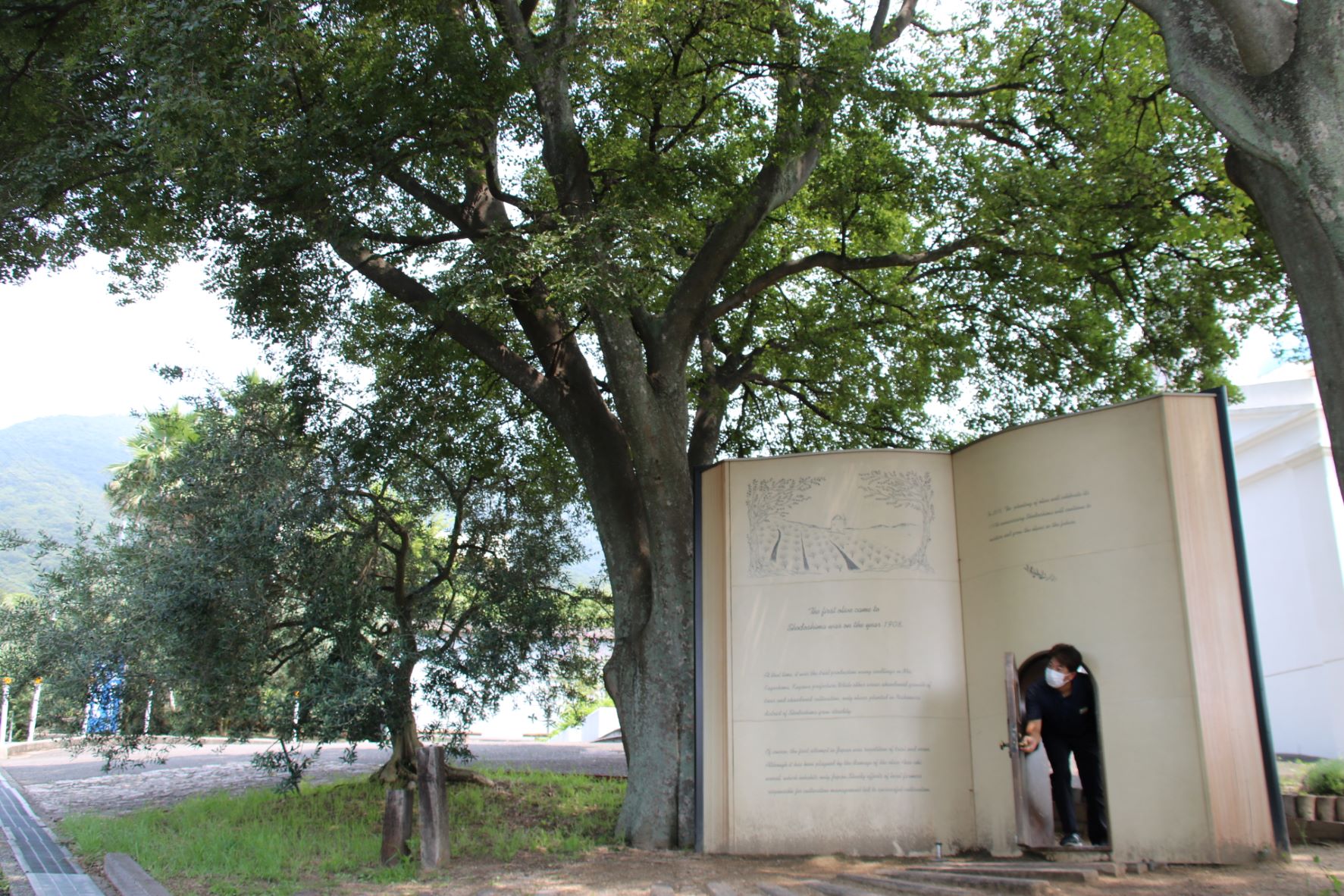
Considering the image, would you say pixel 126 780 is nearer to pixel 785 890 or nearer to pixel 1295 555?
pixel 785 890

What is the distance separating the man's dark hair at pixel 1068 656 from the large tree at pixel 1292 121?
4042 mm

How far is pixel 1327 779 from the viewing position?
32.5ft

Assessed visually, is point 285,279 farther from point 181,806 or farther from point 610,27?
point 181,806

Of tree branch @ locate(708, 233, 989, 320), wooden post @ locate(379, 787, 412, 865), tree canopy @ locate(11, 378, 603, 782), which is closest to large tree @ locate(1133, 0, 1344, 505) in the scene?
tree branch @ locate(708, 233, 989, 320)

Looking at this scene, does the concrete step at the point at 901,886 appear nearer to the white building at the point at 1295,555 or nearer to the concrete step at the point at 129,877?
the concrete step at the point at 129,877

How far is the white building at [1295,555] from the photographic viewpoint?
15219mm

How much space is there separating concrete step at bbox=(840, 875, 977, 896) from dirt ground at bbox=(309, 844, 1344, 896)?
46 centimetres

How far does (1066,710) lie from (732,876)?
10.7ft

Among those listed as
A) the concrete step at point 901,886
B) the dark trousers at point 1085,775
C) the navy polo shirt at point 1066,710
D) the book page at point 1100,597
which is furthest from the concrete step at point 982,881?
the navy polo shirt at point 1066,710

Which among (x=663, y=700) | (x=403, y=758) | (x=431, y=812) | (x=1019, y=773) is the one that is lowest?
(x=431, y=812)

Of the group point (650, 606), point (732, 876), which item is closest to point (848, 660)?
point (732, 876)

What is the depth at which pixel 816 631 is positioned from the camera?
10227mm

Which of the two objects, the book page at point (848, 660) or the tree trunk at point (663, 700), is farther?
the tree trunk at point (663, 700)

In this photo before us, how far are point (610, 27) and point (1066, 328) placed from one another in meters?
7.39
